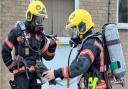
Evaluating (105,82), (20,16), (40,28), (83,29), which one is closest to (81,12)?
(83,29)

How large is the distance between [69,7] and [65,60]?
46.2 inches

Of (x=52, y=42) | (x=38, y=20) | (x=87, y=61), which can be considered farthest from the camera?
(x=52, y=42)

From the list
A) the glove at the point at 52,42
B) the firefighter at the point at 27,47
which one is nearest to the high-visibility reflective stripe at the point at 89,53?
the firefighter at the point at 27,47

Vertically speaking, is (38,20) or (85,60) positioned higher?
(38,20)

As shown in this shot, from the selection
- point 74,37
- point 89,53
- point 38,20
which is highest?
point 38,20

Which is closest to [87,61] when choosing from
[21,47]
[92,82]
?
[92,82]

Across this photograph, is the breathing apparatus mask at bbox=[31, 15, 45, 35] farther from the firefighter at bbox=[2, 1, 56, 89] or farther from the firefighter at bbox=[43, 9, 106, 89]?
the firefighter at bbox=[43, 9, 106, 89]

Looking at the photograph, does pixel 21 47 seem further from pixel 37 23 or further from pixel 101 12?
pixel 101 12

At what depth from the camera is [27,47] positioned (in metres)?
8.05

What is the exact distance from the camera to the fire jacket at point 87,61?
6.53m

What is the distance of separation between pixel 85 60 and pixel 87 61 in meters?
0.03

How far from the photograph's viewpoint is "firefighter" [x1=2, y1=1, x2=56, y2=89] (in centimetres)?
803

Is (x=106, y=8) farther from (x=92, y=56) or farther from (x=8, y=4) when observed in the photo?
(x=92, y=56)

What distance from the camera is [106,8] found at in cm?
1174
